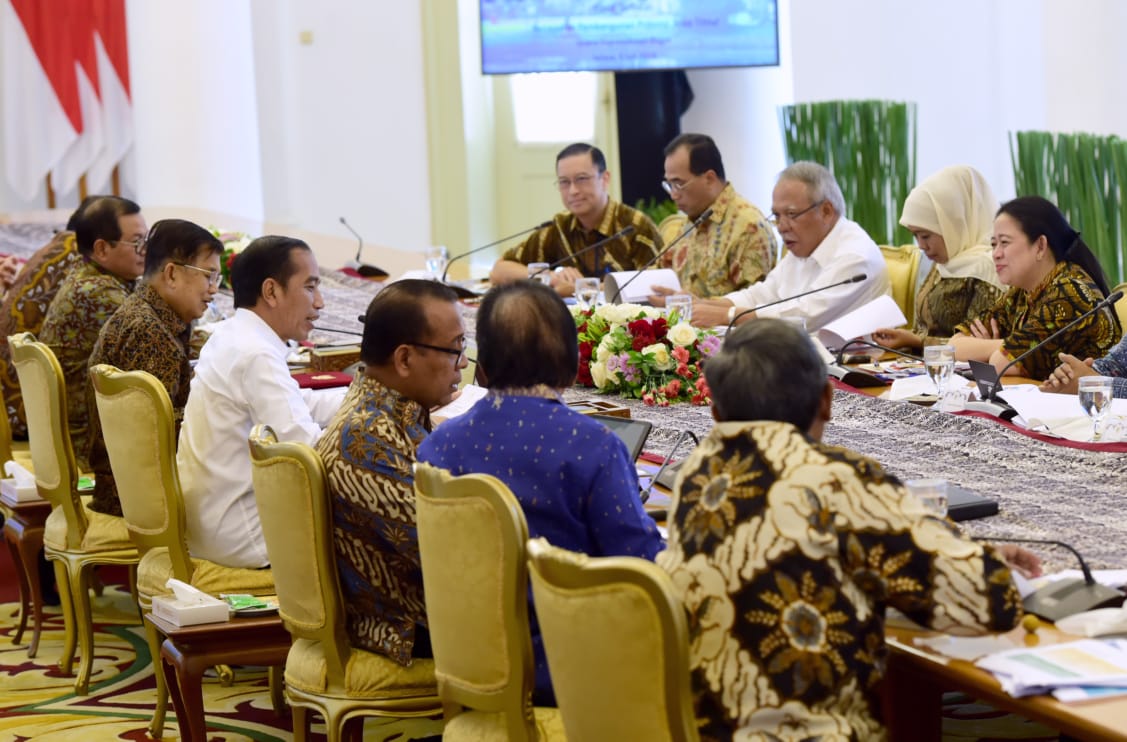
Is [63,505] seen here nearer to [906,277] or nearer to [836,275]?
[836,275]

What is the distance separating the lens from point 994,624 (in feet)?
5.96

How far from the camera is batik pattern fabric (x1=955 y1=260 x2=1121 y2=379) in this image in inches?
151

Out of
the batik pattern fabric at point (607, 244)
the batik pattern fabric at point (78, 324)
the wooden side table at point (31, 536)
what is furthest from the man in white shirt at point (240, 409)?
the batik pattern fabric at point (607, 244)

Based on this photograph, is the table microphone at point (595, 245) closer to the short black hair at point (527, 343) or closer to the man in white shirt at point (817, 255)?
the man in white shirt at point (817, 255)

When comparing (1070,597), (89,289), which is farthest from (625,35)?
(1070,597)

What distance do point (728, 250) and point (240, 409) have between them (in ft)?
8.65

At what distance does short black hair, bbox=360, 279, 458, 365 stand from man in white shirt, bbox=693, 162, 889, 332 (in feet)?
7.10

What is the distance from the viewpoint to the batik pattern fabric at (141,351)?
3619mm

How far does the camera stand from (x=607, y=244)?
5.78 metres

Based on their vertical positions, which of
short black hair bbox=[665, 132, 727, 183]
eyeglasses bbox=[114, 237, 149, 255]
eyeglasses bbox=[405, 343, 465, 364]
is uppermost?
short black hair bbox=[665, 132, 727, 183]

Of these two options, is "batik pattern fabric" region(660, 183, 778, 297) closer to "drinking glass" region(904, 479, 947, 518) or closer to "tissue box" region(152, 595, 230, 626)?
"tissue box" region(152, 595, 230, 626)

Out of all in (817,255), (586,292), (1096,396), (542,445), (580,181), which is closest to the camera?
(542,445)

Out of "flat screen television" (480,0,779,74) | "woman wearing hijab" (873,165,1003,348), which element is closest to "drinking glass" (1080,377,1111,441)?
"woman wearing hijab" (873,165,1003,348)

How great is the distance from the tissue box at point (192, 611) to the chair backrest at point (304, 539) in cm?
33
